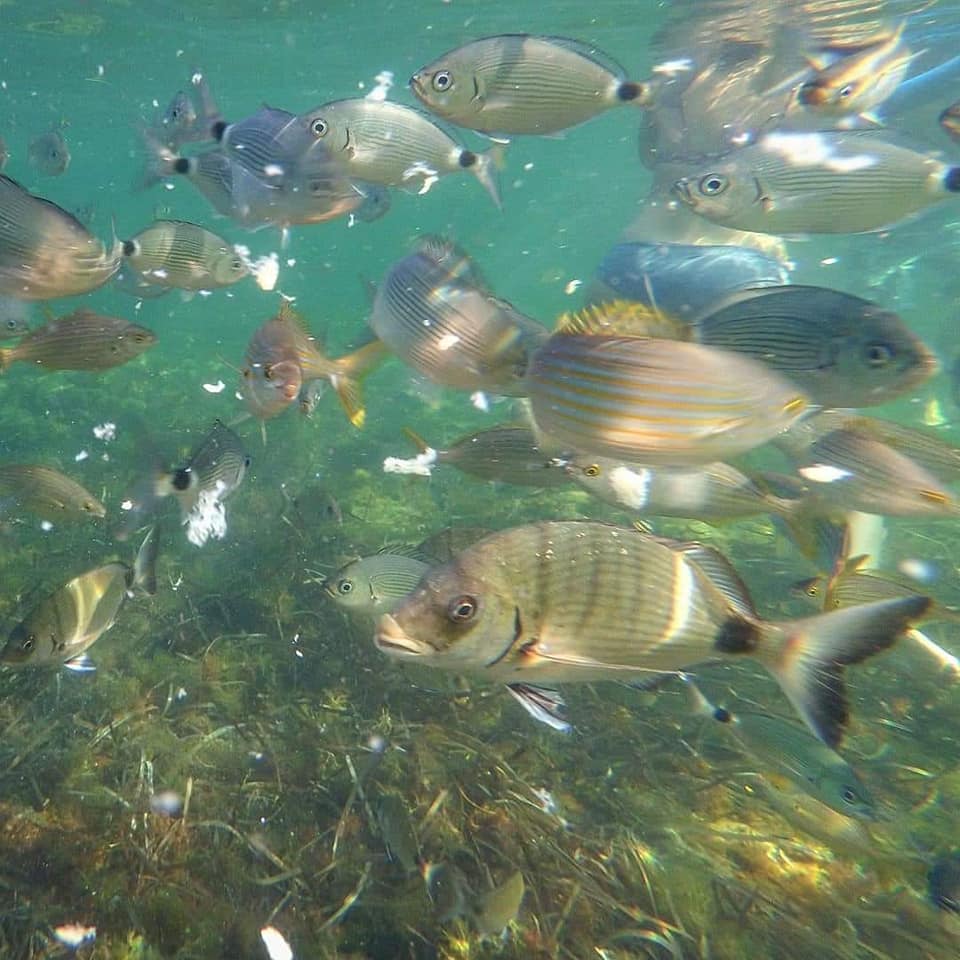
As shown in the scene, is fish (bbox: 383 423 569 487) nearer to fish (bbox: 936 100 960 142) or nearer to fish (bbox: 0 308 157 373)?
fish (bbox: 0 308 157 373)

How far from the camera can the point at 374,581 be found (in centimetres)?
387

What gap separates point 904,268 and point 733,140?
17.6 meters

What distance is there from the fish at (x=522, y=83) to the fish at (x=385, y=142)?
19.1 inches

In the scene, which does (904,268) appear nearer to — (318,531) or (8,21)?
(318,531)

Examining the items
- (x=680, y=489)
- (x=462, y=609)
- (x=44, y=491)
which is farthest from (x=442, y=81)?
(x=44, y=491)

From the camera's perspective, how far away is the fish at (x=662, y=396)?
2111 mm

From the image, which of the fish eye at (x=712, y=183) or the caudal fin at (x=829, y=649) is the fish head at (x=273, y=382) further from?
the caudal fin at (x=829, y=649)

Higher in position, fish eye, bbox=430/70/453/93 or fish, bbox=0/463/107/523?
fish eye, bbox=430/70/453/93

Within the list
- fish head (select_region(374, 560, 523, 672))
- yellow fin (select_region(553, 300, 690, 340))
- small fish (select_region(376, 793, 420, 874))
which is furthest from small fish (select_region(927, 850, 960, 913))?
yellow fin (select_region(553, 300, 690, 340))

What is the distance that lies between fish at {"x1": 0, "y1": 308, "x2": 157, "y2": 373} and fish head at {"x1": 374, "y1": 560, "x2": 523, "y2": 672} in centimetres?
338

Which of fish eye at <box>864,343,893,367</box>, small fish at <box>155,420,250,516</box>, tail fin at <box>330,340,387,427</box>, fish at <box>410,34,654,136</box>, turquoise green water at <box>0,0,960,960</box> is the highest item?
fish at <box>410,34,654,136</box>

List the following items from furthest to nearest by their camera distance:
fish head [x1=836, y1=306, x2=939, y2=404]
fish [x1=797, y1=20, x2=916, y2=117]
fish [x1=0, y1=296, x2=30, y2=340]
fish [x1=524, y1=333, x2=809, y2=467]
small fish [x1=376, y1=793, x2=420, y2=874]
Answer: fish [x1=797, y1=20, x2=916, y2=117] → fish [x1=0, y1=296, x2=30, y2=340] → small fish [x1=376, y1=793, x2=420, y2=874] → fish head [x1=836, y1=306, x2=939, y2=404] → fish [x1=524, y1=333, x2=809, y2=467]

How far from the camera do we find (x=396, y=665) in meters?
4.54

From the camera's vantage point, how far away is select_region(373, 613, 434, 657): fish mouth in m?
1.64
